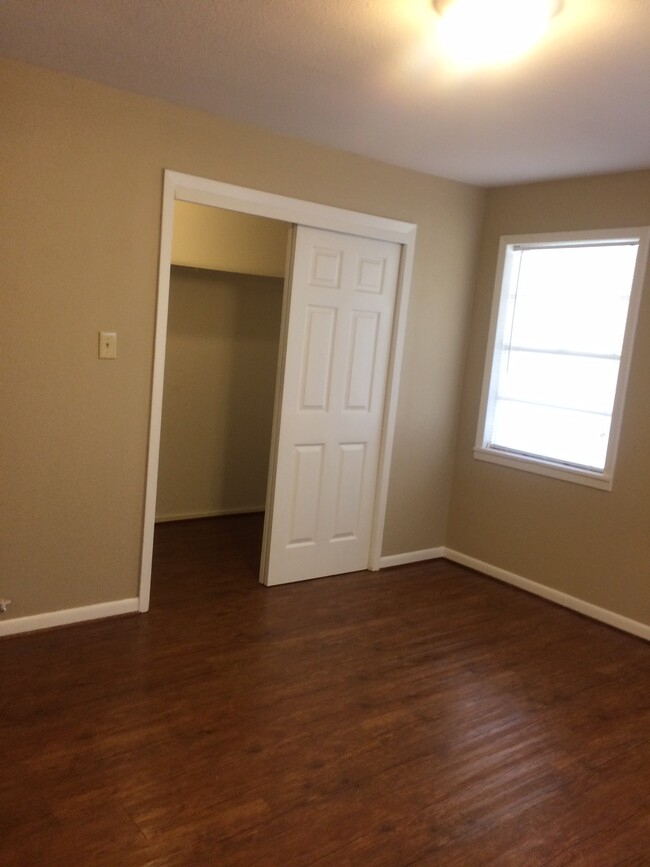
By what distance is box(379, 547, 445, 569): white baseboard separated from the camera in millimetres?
4461

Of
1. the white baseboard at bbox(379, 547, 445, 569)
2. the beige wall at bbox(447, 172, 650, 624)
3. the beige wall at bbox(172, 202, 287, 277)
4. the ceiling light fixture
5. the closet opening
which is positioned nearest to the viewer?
the ceiling light fixture

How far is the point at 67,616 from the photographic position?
3266 mm

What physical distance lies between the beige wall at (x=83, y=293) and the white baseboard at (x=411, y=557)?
1.65 m

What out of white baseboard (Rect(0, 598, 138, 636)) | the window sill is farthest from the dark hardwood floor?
the window sill

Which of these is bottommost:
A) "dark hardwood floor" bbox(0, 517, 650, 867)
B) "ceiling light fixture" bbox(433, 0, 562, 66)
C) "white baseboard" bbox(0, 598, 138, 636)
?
"dark hardwood floor" bbox(0, 517, 650, 867)

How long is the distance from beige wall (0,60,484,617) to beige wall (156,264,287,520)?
1.52m

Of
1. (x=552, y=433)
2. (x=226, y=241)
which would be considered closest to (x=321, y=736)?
(x=552, y=433)

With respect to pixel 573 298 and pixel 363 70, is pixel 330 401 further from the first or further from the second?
pixel 363 70

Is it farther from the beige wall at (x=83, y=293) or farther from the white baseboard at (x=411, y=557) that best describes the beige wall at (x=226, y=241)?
the white baseboard at (x=411, y=557)

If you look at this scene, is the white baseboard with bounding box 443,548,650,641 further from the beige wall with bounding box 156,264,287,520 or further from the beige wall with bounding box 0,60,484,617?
the beige wall with bounding box 0,60,484,617

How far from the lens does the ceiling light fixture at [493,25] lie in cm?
192

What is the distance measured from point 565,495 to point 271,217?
2.25 metres

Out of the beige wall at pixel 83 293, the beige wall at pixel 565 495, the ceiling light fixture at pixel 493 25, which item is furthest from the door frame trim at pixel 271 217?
the ceiling light fixture at pixel 493 25

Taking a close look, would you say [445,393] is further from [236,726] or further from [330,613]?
[236,726]
